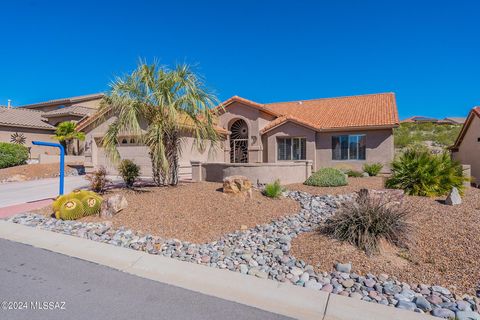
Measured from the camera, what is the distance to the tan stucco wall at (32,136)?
26719 millimetres

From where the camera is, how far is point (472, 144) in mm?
19188

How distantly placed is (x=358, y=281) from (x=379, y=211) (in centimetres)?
209

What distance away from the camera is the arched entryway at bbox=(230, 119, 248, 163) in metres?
22.6

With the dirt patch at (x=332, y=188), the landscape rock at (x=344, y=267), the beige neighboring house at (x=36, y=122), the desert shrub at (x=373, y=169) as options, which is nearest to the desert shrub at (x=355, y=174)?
the desert shrub at (x=373, y=169)

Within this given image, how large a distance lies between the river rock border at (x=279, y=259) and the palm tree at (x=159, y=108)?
425 cm

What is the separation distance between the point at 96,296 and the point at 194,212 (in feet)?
15.8

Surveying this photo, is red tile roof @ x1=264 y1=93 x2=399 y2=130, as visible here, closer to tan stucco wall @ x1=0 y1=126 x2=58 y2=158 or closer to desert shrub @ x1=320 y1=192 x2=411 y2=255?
desert shrub @ x1=320 y1=192 x2=411 y2=255

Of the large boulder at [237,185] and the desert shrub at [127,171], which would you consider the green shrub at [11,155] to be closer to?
the desert shrub at [127,171]

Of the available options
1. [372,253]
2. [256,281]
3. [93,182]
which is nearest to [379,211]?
[372,253]

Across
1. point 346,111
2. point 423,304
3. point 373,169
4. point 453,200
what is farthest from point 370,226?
point 346,111

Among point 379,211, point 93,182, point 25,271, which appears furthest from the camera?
point 93,182

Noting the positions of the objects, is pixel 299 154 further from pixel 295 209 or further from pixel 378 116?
pixel 295 209

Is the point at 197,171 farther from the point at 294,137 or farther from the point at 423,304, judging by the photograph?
the point at 423,304

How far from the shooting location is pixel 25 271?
523cm
